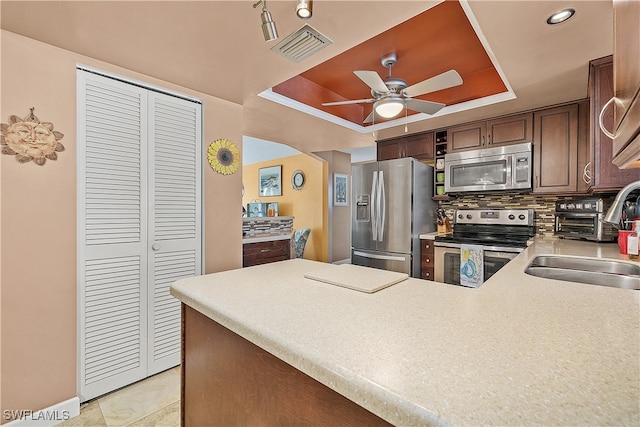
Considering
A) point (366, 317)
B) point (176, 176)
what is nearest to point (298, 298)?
point (366, 317)

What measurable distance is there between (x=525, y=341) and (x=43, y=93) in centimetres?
248

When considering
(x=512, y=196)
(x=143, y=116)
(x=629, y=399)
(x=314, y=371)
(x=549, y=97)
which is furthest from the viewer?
(x=512, y=196)

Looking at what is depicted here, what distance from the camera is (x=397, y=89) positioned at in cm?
227

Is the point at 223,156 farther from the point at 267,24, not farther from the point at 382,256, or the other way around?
the point at 382,256

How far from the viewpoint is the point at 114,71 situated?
75.2 inches

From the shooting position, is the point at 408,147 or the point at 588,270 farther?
the point at 408,147

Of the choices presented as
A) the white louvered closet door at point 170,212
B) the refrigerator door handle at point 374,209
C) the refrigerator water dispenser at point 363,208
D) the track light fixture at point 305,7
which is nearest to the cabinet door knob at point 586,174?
the refrigerator door handle at point 374,209

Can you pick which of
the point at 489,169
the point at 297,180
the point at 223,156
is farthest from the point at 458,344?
the point at 297,180

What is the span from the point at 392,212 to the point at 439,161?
34.2 inches

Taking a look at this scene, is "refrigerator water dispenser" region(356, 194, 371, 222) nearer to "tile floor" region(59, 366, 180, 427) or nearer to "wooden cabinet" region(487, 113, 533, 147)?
"wooden cabinet" region(487, 113, 533, 147)

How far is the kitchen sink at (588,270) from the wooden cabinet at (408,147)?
212 centimetres

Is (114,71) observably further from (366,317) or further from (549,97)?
(549,97)

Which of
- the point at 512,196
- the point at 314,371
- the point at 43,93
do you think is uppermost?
the point at 43,93

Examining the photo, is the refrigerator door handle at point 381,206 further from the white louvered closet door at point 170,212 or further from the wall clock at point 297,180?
the wall clock at point 297,180
